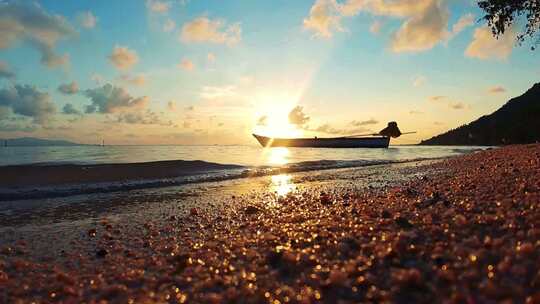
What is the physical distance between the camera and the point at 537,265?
354 centimetres

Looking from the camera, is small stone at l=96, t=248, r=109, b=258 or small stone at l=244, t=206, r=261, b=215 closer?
small stone at l=96, t=248, r=109, b=258

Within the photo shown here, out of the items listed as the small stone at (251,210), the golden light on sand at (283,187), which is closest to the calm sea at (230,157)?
the golden light on sand at (283,187)

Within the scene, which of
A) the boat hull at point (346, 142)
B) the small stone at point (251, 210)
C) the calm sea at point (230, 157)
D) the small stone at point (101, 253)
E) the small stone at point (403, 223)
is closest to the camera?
the small stone at point (403, 223)

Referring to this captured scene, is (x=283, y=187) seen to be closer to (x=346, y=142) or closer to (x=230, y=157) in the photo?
(x=230, y=157)

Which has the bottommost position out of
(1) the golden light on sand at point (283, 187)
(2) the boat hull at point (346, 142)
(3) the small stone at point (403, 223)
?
(1) the golden light on sand at point (283, 187)

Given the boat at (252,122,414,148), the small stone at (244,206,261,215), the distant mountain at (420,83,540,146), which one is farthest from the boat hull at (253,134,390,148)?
the small stone at (244,206,261,215)

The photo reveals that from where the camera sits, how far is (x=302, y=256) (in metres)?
4.66

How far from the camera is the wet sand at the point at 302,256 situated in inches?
139

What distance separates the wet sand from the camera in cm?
352

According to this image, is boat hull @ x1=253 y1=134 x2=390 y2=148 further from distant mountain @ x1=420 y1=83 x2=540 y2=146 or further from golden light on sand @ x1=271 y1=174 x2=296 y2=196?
golden light on sand @ x1=271 y1=174 x2=296 y2=196

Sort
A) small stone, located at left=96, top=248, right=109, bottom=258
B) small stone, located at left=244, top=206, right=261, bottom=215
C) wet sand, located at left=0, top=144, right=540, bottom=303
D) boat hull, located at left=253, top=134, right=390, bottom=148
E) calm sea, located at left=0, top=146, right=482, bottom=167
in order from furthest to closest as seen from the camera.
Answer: boat hull, located at left=253, top=134, right=390, bottom=148 → calm sea, located at left=0, top=146, right=482, bottom=167 → small stone, located at left=244, top=206, right=261, bottom=215 → small stone, located at left=96, top=248, right=109, bottom=258 → wet sand, located at left=0, top=144, right=540, bottom=303

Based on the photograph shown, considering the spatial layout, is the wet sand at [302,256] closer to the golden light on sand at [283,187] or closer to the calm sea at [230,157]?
the golden light on sand at [283,187]

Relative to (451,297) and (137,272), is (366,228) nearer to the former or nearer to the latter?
(451,297)

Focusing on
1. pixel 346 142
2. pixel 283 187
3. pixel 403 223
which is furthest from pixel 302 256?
pixel 346 142
